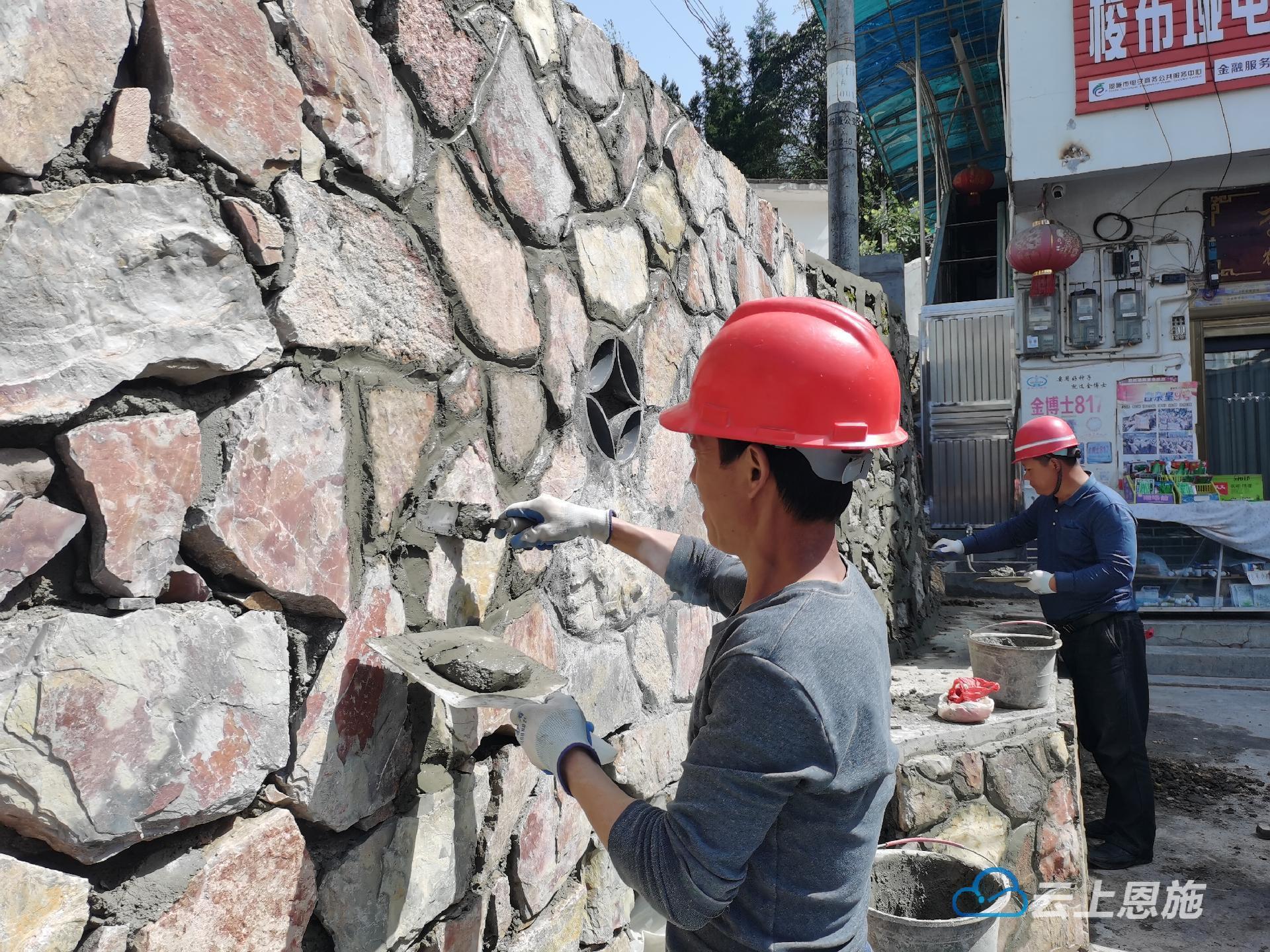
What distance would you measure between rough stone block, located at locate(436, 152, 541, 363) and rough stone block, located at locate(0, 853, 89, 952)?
46.6 inches

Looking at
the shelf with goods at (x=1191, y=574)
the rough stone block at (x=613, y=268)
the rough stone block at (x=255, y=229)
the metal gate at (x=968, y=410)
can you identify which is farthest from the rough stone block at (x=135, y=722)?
the metal gate at (x=968, y=410)

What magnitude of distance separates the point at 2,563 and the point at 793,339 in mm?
1171

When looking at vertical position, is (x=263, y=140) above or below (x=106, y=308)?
above

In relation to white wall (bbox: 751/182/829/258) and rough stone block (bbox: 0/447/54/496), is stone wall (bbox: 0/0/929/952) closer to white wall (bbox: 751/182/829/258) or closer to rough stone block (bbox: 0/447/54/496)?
rough stone block (bbox: 0/447/54/496)

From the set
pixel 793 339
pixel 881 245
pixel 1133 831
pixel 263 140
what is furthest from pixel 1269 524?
pixel 881 245

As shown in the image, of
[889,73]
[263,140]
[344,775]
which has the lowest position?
[344,775]

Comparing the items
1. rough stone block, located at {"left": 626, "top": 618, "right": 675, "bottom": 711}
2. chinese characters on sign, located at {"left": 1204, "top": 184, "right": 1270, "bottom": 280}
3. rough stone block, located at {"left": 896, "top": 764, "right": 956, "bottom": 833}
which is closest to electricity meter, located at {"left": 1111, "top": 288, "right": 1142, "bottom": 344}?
chinese characters on sign, located at {"left": 1204, "top": 184, "right": 1270, "bottom": 280}

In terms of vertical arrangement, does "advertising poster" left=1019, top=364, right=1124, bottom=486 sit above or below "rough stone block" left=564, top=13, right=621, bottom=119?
below

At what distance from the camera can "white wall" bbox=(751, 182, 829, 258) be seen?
14508 millimetres

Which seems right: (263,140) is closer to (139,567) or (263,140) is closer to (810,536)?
(139,567)

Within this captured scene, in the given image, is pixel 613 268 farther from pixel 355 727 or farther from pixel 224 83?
pixel 355 727

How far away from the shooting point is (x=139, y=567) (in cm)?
121

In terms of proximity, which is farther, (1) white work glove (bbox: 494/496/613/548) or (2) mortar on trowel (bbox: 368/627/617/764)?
(1) white work glove (bbox: 494/496/613/548)

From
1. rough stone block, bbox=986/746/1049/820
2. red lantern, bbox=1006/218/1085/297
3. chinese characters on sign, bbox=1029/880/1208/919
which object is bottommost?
chinese characters on sign, bbox=1029/880/1208/919
